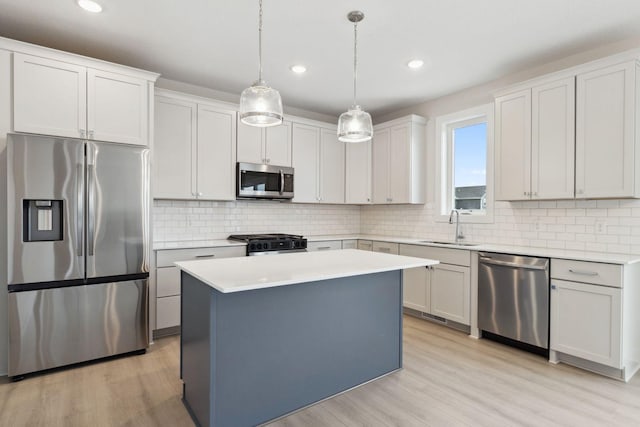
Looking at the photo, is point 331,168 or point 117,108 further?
point 331,168

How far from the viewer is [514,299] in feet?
10.5

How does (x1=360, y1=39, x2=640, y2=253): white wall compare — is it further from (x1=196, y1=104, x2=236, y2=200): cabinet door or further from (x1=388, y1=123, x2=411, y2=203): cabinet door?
(x1=196, y1=104, x2=236, y2=200): cabinet door

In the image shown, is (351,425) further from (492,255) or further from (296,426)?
(492,255)

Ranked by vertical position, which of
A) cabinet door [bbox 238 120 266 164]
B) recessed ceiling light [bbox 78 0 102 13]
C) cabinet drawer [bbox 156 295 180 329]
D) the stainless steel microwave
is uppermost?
recessed ceiling light [bbox 78 0 102 13]

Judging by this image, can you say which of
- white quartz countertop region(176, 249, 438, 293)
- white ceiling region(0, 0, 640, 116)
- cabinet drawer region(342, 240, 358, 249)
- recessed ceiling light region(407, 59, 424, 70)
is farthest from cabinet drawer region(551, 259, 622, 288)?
cabinet drawer region(342, 240, 358, 249)

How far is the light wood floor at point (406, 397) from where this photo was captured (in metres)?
2.12

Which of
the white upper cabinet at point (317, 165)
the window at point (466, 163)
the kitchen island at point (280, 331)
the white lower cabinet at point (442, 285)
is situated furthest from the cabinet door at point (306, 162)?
the kitchen island at point (280, 331)

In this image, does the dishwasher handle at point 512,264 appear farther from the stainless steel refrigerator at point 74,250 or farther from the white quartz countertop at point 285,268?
the stainless steel refrigerator at point 74,250

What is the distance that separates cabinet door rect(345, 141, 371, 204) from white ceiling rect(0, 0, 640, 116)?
1.37 metres

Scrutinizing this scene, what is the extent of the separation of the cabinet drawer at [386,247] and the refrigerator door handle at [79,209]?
3.19m

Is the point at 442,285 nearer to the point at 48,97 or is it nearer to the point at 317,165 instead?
the point at 317,165

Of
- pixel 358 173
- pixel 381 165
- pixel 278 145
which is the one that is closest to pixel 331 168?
pixel 358 173

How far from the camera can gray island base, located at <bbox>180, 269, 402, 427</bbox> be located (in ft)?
6.26

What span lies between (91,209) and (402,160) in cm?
351
